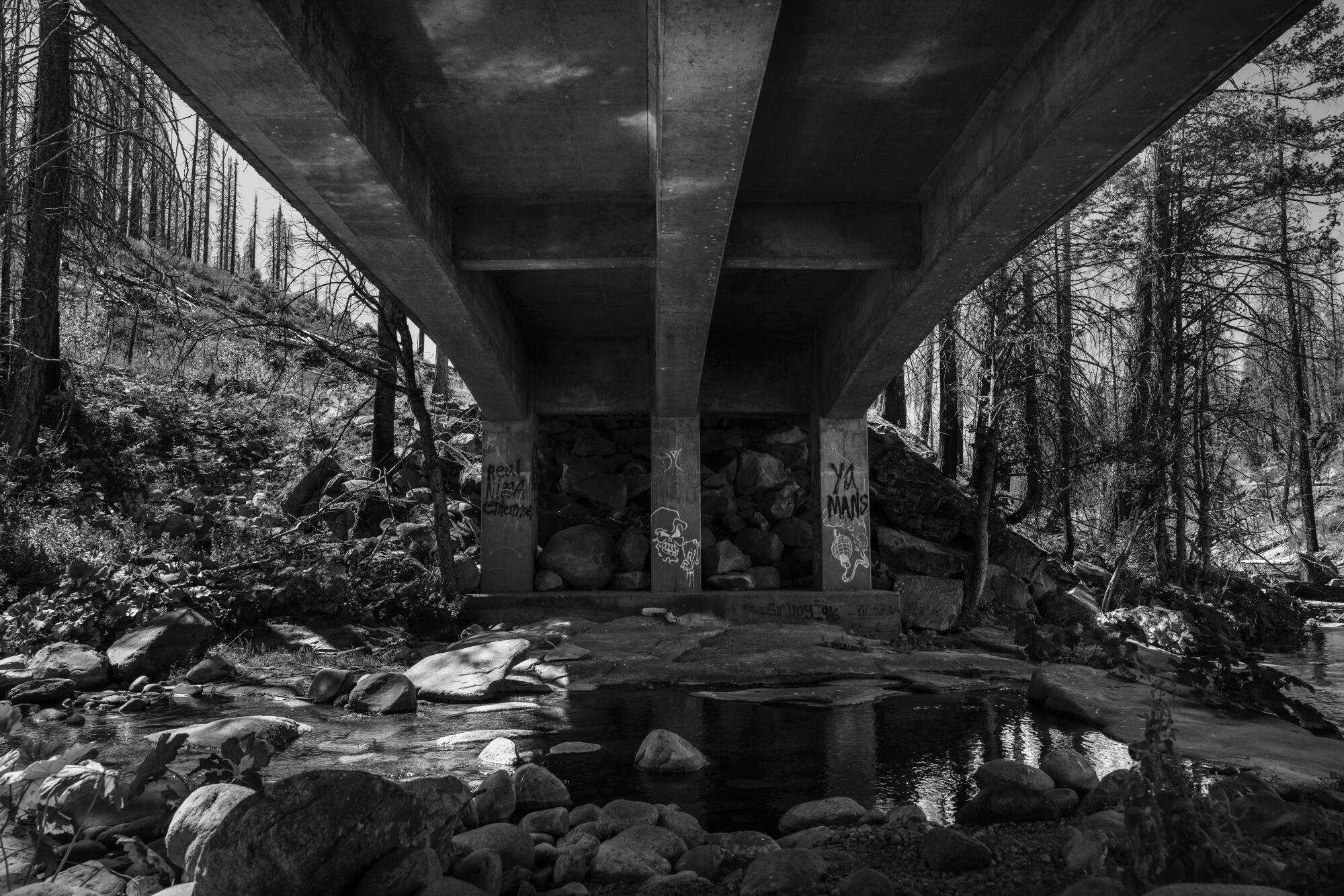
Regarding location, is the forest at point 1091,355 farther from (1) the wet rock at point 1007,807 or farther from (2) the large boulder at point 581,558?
(1) the wet rock at point 1007,807

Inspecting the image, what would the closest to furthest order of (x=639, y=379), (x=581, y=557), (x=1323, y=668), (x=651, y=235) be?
1. (x=651, y=235)
2. (x=1323, y=668)
3. (x=581, y=557)
4. (x=639, y=379)

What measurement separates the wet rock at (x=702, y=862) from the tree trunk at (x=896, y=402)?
56.5ft

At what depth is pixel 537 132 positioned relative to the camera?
321 inches

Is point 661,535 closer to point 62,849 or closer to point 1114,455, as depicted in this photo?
point 1114,455

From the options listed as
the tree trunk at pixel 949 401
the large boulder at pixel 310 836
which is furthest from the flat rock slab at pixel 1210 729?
the tree trunk at pixel 949 401

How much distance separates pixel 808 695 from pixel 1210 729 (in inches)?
134

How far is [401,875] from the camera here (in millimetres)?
3234

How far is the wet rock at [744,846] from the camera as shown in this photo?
3.95 m

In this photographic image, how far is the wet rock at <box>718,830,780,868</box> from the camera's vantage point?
3.95 metres

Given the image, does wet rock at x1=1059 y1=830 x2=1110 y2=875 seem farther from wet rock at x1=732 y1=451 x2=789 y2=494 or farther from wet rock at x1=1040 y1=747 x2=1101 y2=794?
wet rock at x1=732 y1=451 x2=789 y2=494

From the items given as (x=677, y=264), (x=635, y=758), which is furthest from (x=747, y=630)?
(x=635, y=758)

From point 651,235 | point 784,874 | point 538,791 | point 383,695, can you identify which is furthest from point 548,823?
point 651,235

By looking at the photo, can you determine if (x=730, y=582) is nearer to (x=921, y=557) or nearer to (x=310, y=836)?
(x=921, y=557)

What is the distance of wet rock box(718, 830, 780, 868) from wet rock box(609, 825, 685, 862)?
21 centimetres
